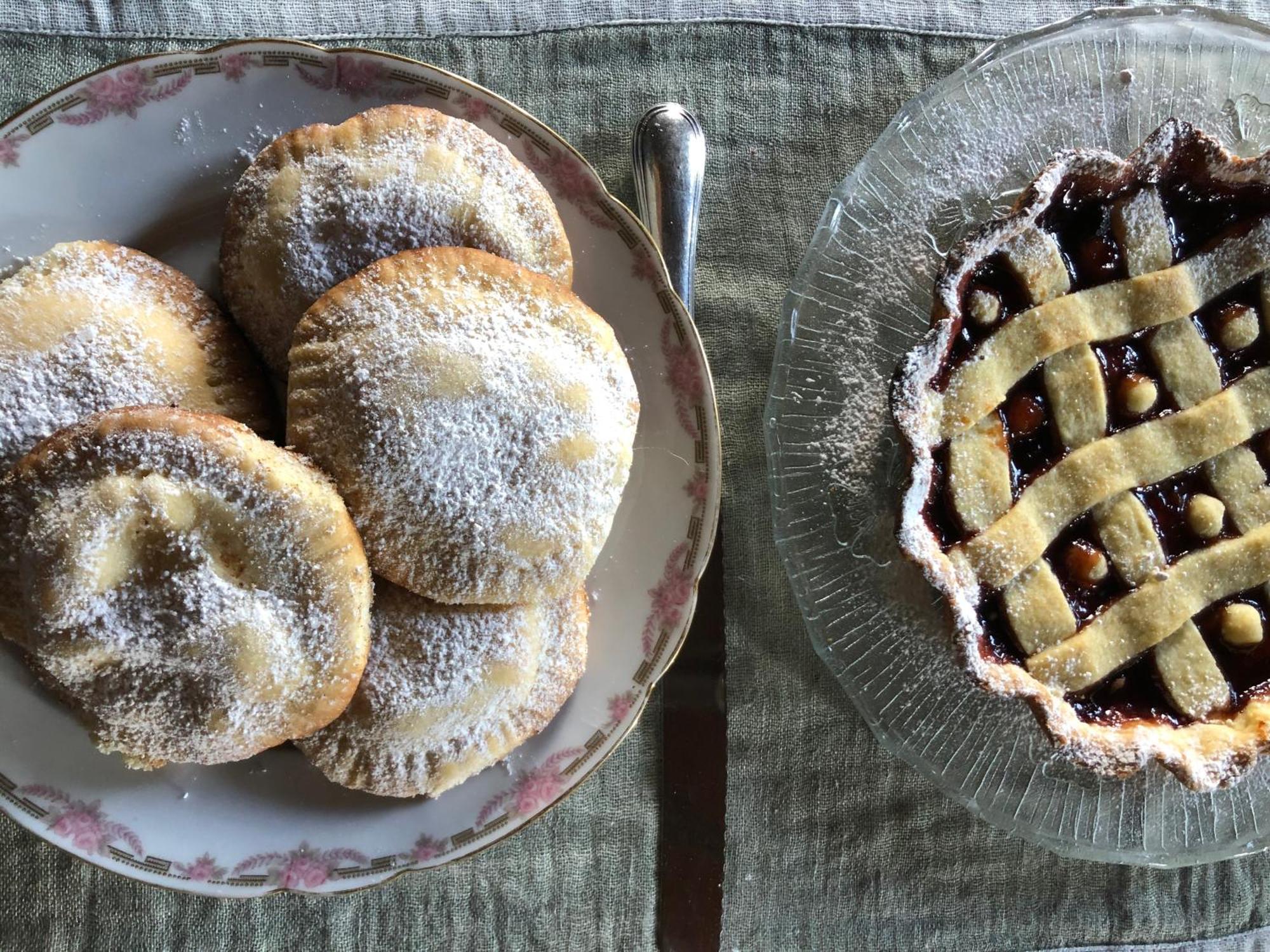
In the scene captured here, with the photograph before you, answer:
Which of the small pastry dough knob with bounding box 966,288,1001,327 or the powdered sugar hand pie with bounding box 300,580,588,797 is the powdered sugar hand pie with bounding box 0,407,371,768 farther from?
the small pastry dough knob with bounding box 966,288,1001,327

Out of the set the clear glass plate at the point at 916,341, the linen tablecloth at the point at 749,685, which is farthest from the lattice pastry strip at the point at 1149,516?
the linen tablecloth at the point at 749,685

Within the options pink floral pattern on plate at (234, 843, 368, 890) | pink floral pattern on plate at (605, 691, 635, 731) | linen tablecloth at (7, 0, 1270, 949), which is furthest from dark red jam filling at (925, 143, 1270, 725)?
pink floral pattern on plate at (234, 843, 368, 890)

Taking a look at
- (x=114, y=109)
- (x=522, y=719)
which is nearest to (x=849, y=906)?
(x=522, y=719)

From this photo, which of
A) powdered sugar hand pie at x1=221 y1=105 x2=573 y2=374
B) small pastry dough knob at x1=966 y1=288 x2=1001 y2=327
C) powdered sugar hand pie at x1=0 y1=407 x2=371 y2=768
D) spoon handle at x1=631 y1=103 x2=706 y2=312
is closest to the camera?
powdered sugar hand pie at x1=0 y1=407 x2=371 y2=768

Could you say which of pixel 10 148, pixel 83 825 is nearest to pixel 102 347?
pixel 10 148

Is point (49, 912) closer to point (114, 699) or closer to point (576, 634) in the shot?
point (114, 699)
